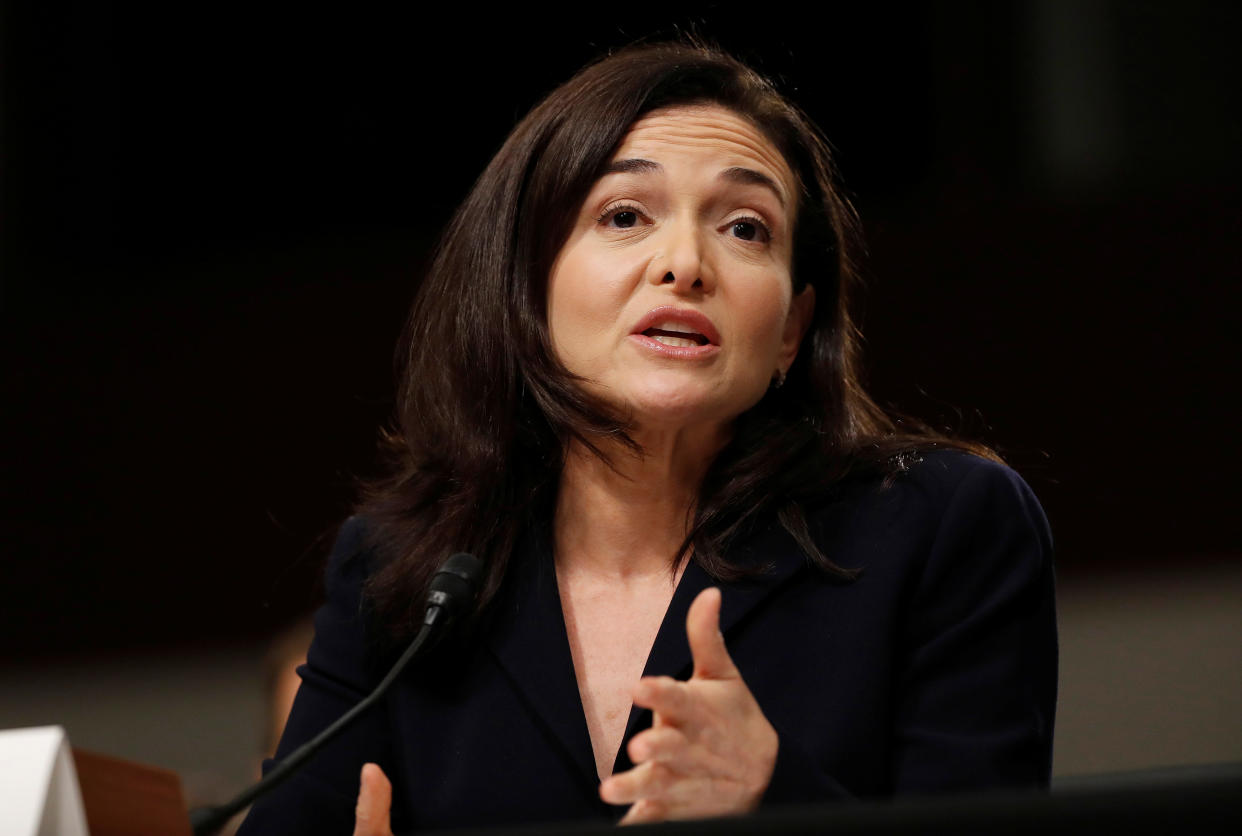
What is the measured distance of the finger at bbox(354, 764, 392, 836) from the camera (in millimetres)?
1227

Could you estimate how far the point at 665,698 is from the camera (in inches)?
42.4

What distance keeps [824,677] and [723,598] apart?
142 millimetres

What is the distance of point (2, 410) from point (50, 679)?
27.1 inches

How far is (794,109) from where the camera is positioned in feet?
5.73

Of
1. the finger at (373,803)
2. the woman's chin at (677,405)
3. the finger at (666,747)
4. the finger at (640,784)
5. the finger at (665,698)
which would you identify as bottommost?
the finger at (373,803)

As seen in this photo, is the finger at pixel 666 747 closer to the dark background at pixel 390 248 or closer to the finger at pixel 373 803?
the finger at pixel 373 803

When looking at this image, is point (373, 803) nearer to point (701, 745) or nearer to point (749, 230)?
point (701, 745)

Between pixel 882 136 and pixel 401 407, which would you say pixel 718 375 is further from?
pixel 882 136

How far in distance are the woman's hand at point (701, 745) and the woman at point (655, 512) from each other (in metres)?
0.12

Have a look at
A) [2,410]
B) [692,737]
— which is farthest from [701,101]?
[2,410]

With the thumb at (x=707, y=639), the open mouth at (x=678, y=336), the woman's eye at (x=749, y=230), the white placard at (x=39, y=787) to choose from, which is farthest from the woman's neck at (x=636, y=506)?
the white placard at (x=39, y=787)

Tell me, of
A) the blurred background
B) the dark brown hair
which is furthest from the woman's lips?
the blurred background

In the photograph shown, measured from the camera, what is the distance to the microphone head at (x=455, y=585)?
1.27 m

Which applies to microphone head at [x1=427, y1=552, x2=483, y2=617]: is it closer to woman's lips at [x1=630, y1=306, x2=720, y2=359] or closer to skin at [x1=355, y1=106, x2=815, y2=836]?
skin at [x1=355, y1=106, x2=815, y2=836]
